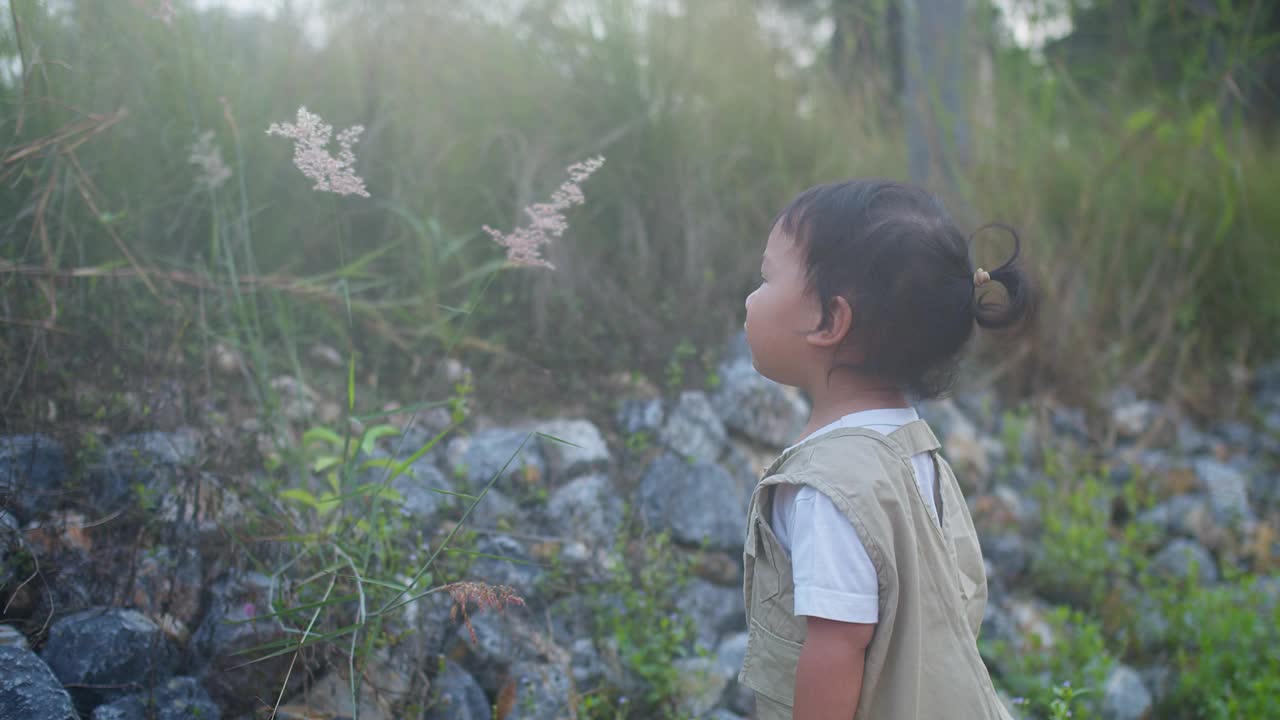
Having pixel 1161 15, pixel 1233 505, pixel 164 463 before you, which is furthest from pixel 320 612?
pixel 1161 15

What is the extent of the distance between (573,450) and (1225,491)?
98.5 inches

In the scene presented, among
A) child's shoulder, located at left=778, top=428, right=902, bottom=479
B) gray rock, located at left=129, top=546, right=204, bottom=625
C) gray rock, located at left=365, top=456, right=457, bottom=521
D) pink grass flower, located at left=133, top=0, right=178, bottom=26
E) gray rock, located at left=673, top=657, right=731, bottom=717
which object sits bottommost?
gray rock, located at left=673, top=657, right=731, bottom=717

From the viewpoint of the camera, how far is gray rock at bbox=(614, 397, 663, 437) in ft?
9.06

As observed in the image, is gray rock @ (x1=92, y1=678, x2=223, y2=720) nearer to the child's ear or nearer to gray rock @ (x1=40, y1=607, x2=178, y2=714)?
gray rock @ (x1=40, y1=607, x2=178, y2=714)

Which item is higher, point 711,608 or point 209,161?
point 209,161

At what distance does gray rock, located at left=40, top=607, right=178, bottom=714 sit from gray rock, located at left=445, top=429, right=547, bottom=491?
33.6 inches

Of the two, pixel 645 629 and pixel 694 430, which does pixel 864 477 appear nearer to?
pixel 645 629

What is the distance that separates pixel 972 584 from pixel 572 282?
1.82 m

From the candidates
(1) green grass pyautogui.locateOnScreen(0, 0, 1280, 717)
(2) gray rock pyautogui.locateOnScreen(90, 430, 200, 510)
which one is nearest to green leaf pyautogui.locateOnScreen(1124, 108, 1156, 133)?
(1) green grass pyautogui.locateOnScreen(0, 0, 1280, 717)

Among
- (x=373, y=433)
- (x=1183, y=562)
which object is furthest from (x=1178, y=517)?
(x=373, y=433)

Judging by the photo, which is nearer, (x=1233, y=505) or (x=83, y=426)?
(x=83, y=426)

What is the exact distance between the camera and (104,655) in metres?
1.63

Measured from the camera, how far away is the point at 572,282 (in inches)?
118

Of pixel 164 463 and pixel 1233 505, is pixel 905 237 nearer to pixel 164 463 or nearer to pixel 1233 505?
pixel 164 463
